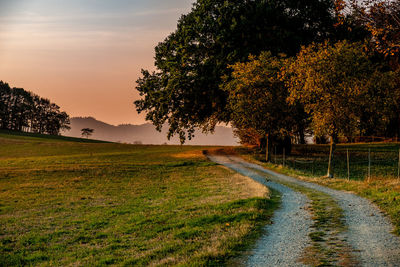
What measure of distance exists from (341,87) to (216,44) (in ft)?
60.8

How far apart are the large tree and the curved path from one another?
2578 centimetres

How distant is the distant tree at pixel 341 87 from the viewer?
23.9 metres

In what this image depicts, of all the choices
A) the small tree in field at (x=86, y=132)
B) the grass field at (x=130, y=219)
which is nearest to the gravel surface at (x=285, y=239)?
the grass field at (x=130, y=219)

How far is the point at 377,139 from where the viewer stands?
62719mm

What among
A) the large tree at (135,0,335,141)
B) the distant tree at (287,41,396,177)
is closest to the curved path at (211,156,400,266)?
A: the distant tree at (287,41,396,177)

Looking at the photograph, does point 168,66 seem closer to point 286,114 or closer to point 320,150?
point 286,114

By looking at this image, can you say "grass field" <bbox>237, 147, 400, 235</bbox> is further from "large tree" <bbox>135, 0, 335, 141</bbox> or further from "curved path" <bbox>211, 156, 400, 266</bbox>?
"large tree" <bbox>135, 0, 335, 141</bbox>

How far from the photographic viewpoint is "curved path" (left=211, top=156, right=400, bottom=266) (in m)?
7.74

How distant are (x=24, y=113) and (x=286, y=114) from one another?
123001 millimetres

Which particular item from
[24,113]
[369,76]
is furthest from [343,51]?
[24,113]

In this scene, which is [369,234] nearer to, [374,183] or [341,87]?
[374,183]

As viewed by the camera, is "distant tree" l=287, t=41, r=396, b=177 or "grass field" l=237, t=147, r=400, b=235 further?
"distant tree" l=287, t=41, r=396, b=177

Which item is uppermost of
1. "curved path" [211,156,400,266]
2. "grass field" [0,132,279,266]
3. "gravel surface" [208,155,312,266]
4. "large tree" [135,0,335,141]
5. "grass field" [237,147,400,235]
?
"large tree" [135,0,335,141]

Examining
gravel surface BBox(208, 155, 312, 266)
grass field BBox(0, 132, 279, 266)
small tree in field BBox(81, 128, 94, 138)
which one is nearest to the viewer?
gravel surface BBox(208, 155, 312, 266)
